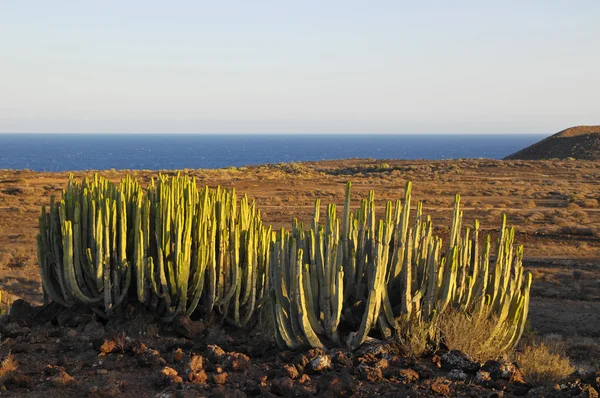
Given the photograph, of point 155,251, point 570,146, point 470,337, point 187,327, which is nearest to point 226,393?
point 470,337

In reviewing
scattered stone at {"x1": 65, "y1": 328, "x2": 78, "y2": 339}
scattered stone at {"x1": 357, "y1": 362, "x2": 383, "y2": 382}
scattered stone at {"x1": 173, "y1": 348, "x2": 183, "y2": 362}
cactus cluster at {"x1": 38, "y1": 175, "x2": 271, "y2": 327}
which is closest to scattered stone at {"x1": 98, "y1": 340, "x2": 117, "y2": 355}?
scattered stone at {"x1": 173, "y1": 348, "x2": 183, "y2": 362}

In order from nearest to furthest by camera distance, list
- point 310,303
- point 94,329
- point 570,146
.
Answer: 1. point 310,303
2. point 94,329
3. point 570,146

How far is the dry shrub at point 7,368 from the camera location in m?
5.66

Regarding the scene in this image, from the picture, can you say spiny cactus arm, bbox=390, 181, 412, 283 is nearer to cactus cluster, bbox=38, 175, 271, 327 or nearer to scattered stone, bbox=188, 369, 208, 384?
cactus cluster, bbox=38, 175, 271, 327

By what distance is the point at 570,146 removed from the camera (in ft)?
198

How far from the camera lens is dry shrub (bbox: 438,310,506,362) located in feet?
21.2

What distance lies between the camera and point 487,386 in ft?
18.4

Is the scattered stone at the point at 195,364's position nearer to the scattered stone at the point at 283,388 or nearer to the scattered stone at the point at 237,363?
the scattered stone at the point at 237,363

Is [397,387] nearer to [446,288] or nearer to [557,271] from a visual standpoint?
[446,288]

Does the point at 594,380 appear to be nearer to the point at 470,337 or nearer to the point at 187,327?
the point at 470,337

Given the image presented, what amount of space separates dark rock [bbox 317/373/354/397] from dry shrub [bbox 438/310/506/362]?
148 cm

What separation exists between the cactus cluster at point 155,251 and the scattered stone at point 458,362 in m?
3.15

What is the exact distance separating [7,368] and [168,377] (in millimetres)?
1505

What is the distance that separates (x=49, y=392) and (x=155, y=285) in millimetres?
2708
